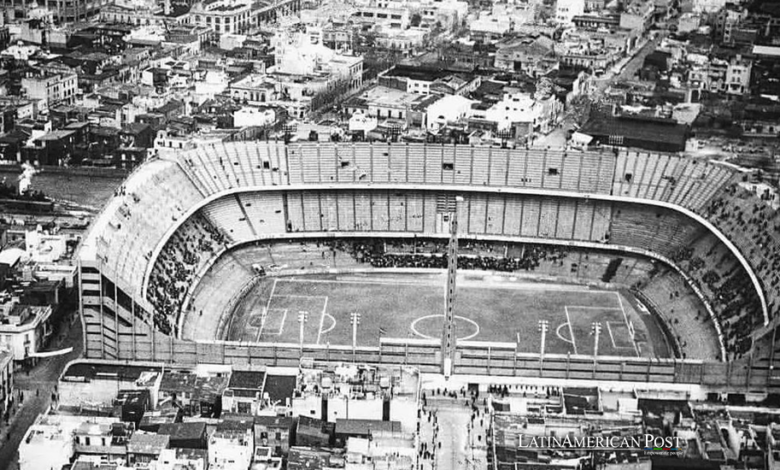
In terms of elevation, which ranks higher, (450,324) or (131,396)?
(450,324)

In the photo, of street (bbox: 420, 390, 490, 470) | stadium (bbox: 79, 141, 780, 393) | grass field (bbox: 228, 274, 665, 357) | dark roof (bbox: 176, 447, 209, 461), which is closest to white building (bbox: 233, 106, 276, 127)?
stadium (bbox: 79, 141, 780, 393)

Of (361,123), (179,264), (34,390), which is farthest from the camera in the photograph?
(361,123)

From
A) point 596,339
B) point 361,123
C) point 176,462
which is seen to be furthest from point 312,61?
point 176,462

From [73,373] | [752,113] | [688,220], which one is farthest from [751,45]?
[73,373]

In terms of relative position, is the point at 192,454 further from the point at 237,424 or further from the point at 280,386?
the point at 280,386

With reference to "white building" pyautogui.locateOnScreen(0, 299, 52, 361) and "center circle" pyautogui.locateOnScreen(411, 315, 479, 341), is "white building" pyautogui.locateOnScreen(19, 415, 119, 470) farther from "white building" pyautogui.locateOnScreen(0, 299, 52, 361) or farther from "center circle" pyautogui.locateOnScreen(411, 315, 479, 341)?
"center circle" pyautogui.locateOnScreen(411, 315, 479, 341)

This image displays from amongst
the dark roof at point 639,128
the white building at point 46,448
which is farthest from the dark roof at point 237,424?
the dark roof at point 639,128
